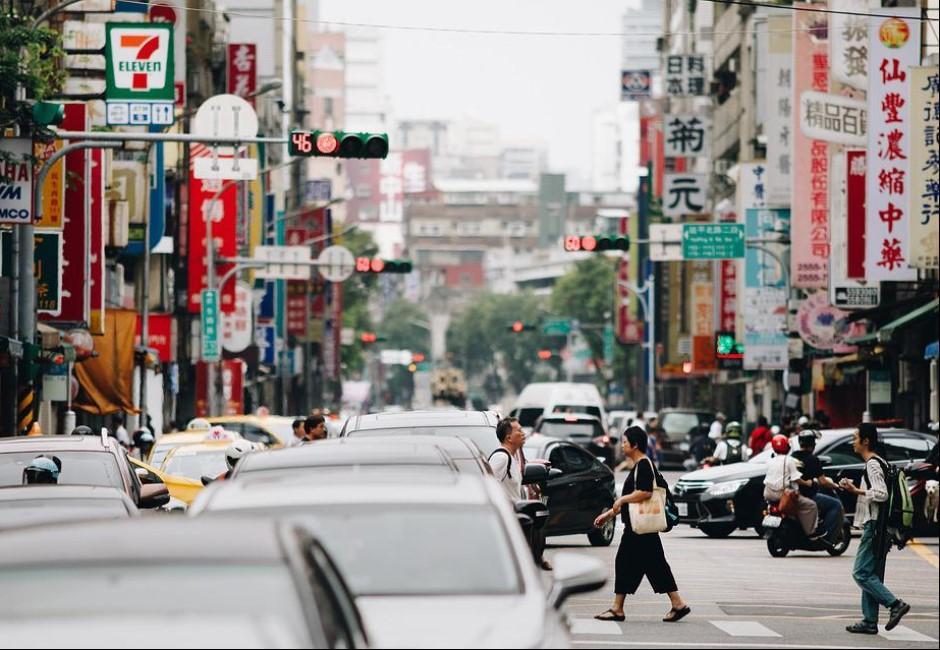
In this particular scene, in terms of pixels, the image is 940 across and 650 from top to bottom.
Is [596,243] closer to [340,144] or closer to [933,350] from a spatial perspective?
[933,350]

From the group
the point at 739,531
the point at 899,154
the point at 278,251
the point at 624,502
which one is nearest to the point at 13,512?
the point at 624,502

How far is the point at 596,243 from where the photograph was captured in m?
47.1

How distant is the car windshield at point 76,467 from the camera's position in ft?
58.9

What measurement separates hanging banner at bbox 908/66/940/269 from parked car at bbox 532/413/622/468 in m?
8.07

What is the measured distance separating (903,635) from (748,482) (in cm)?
1254

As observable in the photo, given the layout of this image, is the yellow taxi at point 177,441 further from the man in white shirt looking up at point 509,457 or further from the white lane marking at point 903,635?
the white lane marking at point 903,635

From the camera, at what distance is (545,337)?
19550cm

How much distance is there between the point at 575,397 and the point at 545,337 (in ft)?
436

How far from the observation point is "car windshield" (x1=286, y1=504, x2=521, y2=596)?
9.22m

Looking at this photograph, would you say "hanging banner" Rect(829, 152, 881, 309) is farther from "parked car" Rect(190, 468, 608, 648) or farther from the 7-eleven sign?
"parked car" Rect(190, 468, 608, 648)

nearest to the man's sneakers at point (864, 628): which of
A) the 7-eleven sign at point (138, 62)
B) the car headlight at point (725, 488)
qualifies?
the car headlight at point (725, 488)

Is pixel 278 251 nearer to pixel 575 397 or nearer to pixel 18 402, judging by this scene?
pixel 575 397

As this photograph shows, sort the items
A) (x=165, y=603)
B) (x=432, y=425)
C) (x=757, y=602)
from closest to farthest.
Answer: (x=165, y=603), (x=757, y=602), (x=432, y=425)

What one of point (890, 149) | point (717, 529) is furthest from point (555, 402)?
point (717, 529)
